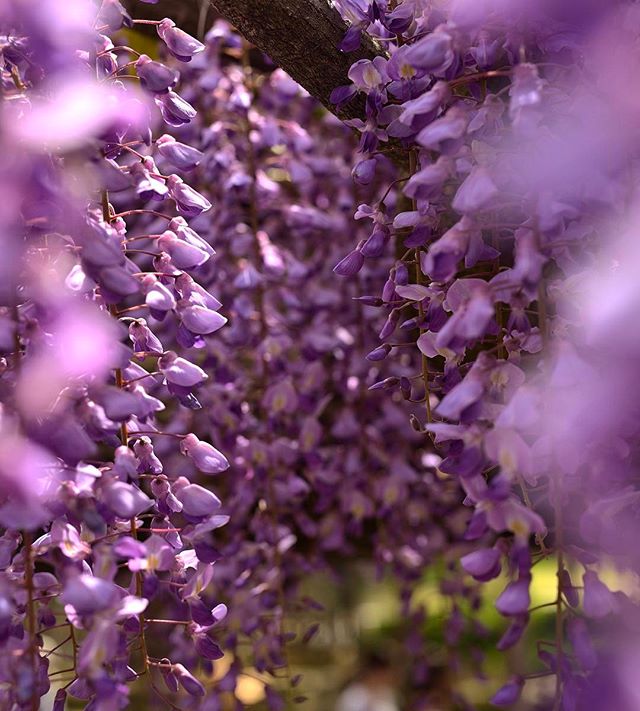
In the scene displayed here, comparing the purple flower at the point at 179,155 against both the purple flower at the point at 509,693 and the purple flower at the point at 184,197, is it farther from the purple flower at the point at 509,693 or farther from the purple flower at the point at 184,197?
the purple flower at the point at 509,693

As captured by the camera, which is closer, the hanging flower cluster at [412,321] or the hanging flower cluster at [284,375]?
the hanging flower cluster at [412,321]

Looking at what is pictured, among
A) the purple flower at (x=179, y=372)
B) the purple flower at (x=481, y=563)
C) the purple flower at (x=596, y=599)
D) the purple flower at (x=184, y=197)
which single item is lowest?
the purple flower at (x=179, y=372)

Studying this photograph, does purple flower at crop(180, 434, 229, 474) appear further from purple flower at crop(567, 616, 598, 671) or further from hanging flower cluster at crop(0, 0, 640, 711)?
purple flower at crop(567, 616, 598, 671)

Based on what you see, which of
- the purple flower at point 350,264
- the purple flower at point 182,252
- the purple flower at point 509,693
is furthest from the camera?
the purple flower at point 350,264

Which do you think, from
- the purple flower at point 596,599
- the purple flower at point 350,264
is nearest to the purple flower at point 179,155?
the purple flower at point 350,264

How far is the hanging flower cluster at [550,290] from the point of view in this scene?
75 centimetres

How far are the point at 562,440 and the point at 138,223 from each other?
1.27m

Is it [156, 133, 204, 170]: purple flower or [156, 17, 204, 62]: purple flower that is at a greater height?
[156, 17, 204, 62]: purple flower

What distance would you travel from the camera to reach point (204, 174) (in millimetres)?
1640

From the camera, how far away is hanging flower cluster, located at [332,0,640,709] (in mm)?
746

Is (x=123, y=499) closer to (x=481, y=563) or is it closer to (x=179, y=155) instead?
(x=481, y=563)

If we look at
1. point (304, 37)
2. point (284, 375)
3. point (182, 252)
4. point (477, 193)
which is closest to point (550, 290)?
point (477, 193)

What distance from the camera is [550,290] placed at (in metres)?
0.90

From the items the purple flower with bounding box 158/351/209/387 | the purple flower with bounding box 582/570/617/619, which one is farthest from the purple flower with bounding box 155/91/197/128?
the purple flower with bounding box 582/570/617/619
